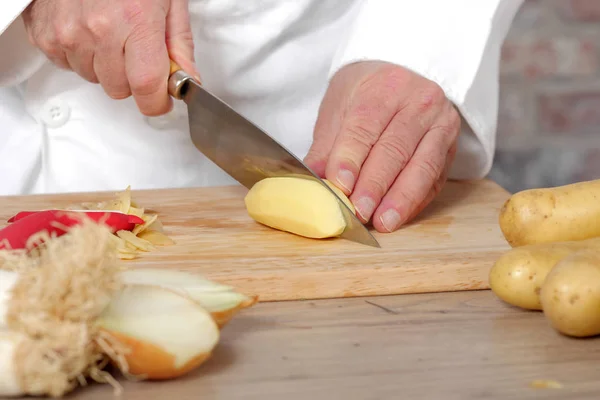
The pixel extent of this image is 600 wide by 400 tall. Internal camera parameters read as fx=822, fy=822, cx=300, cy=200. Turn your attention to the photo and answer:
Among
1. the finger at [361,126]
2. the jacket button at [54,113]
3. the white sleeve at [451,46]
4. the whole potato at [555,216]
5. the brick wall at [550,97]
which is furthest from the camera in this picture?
the brick wall at [550,97]

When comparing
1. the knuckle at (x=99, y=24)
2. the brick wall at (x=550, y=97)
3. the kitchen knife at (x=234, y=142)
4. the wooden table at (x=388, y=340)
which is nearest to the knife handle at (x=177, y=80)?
the kitchen knife at (x=234, y=142)

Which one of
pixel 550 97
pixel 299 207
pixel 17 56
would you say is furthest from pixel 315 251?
pixel 550 97

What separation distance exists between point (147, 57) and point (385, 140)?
37cm

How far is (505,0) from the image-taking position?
1.39 metres

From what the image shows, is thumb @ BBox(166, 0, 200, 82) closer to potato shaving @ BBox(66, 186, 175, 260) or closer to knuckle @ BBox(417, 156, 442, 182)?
potato shaving @ BBox(66, 186, 175, 260)

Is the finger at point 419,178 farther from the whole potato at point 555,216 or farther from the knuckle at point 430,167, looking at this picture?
the whole potato at point 555,216

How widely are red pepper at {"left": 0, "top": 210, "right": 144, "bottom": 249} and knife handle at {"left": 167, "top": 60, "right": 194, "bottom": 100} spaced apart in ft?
0.72

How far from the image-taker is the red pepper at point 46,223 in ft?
3.14

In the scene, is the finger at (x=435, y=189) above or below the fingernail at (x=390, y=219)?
below

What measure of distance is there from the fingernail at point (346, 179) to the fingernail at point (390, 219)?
6 centimetres

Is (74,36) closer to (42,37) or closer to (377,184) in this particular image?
(42,37)

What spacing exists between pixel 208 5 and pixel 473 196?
0.55 metres

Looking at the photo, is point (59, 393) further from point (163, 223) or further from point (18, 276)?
point (163, 223)

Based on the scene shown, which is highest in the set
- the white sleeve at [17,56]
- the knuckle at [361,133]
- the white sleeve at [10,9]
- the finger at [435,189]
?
the white sleeve at [10,9]
